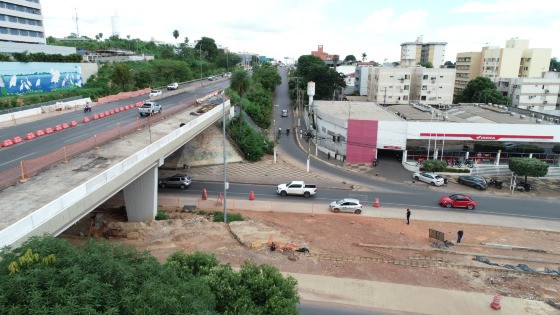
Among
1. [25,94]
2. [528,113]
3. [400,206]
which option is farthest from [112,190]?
[528,113]

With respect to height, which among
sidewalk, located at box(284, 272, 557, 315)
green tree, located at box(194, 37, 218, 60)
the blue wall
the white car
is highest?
green tree, located at box(194, 37, 218, 60)

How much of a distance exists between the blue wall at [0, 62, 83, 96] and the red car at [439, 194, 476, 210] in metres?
55.5

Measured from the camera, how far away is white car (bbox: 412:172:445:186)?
1483 inches

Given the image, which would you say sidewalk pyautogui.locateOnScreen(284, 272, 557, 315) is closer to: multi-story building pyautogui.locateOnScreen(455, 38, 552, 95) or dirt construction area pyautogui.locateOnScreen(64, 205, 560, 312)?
dirt construction area pyautogui.locateOnScreen(64, 205, 560, 312)

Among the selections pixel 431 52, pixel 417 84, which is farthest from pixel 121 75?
pixel 431 52

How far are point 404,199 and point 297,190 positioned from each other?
9.57m

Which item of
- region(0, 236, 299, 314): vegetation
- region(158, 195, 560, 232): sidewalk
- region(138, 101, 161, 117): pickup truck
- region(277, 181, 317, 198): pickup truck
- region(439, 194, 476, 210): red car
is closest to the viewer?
region(0, 236, 299, 314): vegetation

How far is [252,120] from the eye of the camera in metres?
61.2

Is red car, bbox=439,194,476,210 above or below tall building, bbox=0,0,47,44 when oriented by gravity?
below

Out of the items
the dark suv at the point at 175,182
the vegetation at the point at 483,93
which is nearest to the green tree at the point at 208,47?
the vegetation at the point at 483,93

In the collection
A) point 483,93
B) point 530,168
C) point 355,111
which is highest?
point 483,93

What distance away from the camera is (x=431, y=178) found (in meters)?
38.0

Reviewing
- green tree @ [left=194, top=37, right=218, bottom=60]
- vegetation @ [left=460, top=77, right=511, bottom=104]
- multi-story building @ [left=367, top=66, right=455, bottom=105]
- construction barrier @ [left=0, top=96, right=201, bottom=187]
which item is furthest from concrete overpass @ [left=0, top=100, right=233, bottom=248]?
green tree @ [left=194, top=37, right=218, bottom=60]

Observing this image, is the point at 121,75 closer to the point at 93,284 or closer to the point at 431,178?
the point at 431,178
